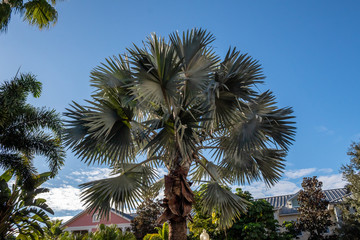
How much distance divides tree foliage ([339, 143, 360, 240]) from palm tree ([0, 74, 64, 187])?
15605 millimetres

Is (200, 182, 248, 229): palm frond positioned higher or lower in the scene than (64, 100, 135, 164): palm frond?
lower

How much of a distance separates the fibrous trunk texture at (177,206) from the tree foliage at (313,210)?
1537cm

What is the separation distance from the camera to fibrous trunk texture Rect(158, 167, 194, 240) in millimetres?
6352

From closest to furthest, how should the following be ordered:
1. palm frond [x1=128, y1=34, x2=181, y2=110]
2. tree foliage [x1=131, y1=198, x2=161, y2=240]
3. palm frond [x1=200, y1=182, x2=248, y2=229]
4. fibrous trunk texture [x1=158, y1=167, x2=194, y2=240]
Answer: palm frond [x1=128, y1=34, x2=181, y2=110], fibrous trunk texture [x1=158, y1=167, x2=194, y2=240], palm frond [x1=200, y1=182, x2=248, y2=229], tree foliage [x1=131, y1=198, x2=161, y2=240]

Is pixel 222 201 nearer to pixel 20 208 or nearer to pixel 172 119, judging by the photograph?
pixel 172 119

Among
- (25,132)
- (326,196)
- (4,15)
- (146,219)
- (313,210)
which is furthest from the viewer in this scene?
(326,196)

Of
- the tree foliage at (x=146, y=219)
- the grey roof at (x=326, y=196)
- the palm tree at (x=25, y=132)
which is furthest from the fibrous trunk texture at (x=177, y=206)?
the grey roof at (x=326, y=196)

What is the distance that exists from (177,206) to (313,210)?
1602 centimetres

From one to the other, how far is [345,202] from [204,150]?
13127 mm

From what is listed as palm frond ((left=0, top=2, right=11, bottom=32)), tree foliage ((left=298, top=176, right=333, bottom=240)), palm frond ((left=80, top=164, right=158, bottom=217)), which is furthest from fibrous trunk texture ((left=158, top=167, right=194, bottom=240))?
tree foliage ((left=298, top=176, right=333, bottom=240))

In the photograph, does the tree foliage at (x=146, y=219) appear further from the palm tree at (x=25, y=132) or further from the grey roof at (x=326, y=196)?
the grey roof at (x=326, y=196)

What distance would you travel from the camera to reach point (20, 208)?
1354cm

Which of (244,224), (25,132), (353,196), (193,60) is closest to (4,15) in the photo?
(193,60)

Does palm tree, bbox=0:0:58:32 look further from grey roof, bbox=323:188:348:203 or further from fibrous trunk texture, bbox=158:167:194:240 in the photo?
grey roof, bbox=323:188:348:203
